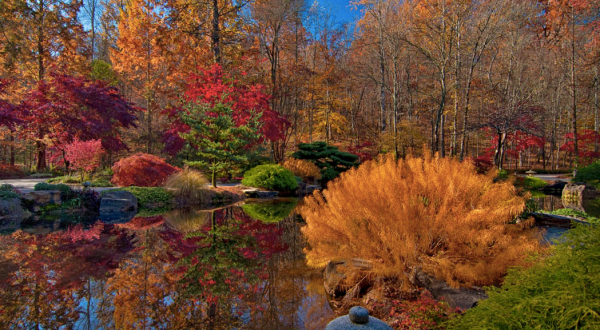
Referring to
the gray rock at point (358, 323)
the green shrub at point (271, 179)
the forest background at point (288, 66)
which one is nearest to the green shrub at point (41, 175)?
the forest background at point (288, 66)

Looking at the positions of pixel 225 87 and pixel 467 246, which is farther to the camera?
pixel 225 87

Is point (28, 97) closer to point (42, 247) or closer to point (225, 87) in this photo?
point (225, 87)

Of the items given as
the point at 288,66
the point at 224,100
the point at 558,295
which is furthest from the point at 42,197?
the point at 288,66

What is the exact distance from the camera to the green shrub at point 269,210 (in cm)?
860

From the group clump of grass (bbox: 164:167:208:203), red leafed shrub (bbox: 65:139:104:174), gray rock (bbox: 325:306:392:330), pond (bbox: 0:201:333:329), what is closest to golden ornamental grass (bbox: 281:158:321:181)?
clump of grass (bbox: 164:167:208:203)

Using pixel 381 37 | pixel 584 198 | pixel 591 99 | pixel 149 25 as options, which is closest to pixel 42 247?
pixel 149 25

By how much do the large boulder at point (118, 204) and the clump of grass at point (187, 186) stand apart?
1.34 m

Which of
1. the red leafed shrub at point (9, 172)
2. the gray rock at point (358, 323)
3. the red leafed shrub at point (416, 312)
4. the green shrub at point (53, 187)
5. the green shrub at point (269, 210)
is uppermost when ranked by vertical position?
the red leafed shrub at point (9, 172)

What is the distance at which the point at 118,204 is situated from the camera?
9719 mm

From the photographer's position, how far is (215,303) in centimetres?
351

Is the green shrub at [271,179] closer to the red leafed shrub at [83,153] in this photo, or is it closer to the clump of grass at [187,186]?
the clump of grass at [187,186]

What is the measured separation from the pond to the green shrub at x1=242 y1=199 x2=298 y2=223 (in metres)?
1.51

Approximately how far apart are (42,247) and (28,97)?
11645 mm

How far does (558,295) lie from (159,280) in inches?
157
